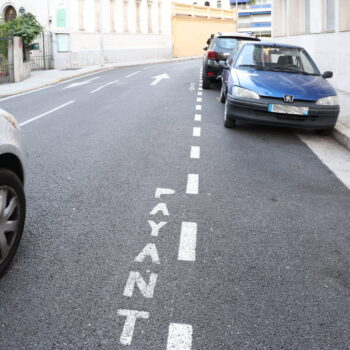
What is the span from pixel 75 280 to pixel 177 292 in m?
0.75

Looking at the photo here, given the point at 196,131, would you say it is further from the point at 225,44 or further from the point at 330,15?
the point at 330,15

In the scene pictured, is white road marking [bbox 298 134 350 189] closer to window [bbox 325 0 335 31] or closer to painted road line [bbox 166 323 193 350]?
painted road line [bbox 166 323 193 350]

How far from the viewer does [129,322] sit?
115 inches

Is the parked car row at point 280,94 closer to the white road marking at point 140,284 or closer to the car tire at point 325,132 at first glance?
the car tire at point 325,132

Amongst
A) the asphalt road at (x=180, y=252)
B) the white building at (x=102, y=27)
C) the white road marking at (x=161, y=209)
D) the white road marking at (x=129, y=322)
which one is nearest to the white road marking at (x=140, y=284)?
the asphalt road at (x=180, y=252)

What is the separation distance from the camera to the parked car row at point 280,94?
827 cm

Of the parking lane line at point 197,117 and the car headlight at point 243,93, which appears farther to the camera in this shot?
the parking lane line at point 197,117

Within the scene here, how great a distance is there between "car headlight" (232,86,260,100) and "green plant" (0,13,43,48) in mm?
19403

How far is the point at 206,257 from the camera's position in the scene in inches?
151

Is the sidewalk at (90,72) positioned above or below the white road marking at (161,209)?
above

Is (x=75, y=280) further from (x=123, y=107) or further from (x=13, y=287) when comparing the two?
(x=123, y=107)

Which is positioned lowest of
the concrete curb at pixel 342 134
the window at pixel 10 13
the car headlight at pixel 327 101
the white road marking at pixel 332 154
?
the white road marking at pixel 332 154

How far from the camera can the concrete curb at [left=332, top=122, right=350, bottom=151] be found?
315 inches

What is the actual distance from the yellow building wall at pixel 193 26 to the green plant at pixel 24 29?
27.0 meters
